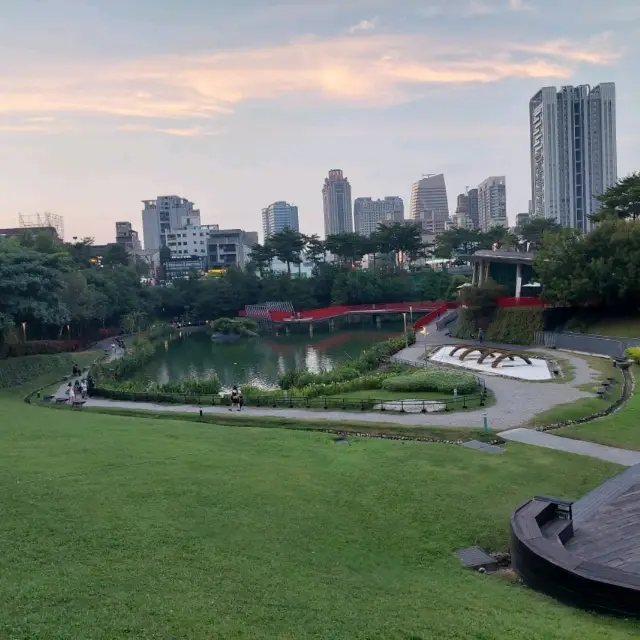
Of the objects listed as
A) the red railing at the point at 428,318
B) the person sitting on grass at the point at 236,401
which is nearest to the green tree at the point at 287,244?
the red railing at the point at 428,318

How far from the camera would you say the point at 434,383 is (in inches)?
1043

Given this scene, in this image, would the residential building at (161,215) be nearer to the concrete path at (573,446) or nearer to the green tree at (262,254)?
the green tree at (262,254)

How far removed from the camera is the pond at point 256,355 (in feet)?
142

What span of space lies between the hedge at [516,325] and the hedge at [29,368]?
28115 millimetres

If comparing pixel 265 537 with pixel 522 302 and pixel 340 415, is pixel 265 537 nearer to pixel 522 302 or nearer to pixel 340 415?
pixel 340 415

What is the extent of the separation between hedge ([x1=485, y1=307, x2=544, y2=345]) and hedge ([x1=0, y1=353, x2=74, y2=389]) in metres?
28.1

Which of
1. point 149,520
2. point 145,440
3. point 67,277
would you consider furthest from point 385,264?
point 149,520

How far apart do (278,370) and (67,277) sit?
20196 mm

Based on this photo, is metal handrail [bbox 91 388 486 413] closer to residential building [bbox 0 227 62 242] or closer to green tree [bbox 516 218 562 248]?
residential building [bbox 0 227 62 242]

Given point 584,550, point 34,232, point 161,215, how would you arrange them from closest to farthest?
point 584,550 → point 34,232 → point 161,215

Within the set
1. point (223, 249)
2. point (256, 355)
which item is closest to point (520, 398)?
point (256, 355)

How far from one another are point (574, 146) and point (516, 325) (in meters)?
107

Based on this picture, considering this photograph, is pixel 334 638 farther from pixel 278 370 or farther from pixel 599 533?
pixel 278 370

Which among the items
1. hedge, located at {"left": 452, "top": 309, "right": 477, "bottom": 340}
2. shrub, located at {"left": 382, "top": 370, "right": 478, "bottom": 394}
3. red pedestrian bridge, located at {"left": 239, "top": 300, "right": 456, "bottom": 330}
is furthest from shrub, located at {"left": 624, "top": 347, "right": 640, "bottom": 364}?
red pedestrian bridge, located at {"left": 239, "top": 300, "right": 456, "bottom": 330}
